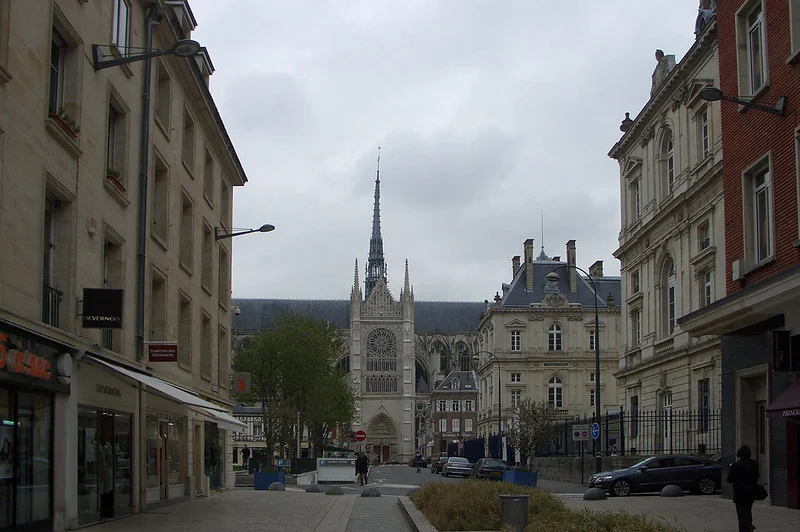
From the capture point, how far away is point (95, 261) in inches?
688

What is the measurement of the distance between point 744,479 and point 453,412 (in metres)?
112

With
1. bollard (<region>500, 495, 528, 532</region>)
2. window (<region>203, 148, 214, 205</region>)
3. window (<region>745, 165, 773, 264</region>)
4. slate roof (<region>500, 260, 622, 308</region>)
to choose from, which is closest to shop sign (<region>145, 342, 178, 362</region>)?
bollard (<region>500, 495, 528, 532</region>)

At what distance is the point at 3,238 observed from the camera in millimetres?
13078

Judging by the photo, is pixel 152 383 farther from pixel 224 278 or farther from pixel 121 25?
pixel 224 278

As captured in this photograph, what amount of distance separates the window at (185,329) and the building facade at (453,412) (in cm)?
9690

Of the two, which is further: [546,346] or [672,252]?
[546,346]

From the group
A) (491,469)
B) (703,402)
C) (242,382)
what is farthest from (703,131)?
(242,382)

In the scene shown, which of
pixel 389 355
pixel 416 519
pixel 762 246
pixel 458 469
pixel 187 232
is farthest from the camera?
pixel 389 355

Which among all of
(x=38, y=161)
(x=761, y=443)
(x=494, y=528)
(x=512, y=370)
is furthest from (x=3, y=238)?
(x=512, y=370)

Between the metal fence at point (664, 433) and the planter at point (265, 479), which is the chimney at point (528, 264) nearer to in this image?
the metal fence at point (664, 433)

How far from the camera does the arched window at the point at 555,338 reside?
8606cm

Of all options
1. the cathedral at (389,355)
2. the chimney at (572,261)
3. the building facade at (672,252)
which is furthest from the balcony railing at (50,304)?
the cathedral at (389,355)

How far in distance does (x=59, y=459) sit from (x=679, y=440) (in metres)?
28.2

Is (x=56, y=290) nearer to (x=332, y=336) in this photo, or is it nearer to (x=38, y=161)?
(x=38, y=161)
